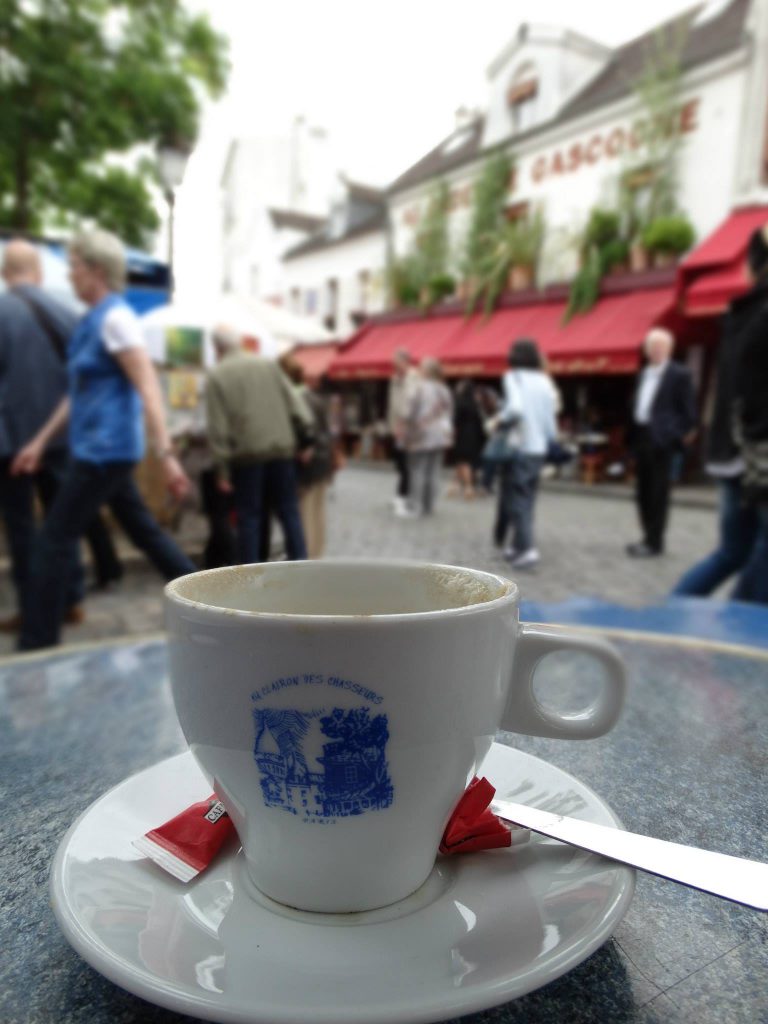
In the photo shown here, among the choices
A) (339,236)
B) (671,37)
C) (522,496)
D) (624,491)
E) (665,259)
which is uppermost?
(671,37)

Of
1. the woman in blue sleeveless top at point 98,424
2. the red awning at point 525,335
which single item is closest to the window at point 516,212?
the red awning at point 525,335

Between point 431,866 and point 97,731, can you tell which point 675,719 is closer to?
point 431,866

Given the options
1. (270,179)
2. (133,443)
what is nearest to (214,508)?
(133,443)

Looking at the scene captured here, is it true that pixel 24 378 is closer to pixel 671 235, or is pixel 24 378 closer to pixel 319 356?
pixel 671 235

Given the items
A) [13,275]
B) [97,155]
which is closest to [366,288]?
[97,155]

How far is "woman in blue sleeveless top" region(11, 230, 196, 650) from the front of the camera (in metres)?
2.50

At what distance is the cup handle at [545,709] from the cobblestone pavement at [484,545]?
1.02 meters

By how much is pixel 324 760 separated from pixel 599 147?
1449cm

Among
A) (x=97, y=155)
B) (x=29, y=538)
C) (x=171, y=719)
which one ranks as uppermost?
(x=97, y=155)

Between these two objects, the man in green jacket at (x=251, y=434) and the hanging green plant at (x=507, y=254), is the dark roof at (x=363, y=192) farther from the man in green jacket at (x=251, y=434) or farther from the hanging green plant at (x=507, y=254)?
the man in green jacket at (x=251, y=434)

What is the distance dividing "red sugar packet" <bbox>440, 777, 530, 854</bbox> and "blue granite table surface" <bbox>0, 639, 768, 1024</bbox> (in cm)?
9

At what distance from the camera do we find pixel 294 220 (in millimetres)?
23875

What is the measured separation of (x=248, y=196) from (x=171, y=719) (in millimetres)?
31345

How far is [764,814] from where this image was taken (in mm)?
564
